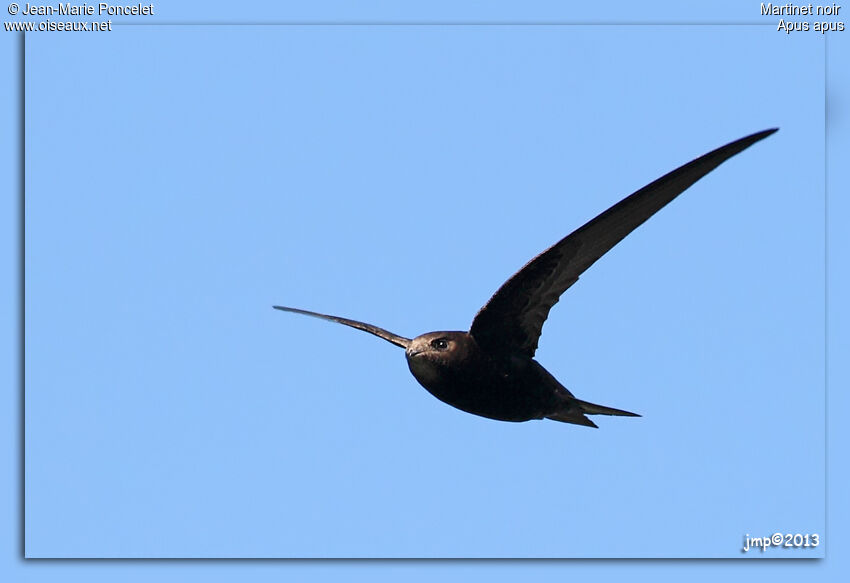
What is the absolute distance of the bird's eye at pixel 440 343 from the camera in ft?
36.1

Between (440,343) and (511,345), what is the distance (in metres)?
0.70

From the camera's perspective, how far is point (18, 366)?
12.9 metres

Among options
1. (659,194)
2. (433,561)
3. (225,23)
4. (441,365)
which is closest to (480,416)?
(441,365)

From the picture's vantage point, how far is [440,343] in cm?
1101

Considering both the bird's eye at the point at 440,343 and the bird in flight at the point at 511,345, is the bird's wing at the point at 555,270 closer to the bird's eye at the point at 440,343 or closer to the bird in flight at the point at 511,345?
the bird in flight at the point at 511,345

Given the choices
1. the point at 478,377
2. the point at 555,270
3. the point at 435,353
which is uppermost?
the point at 555,270

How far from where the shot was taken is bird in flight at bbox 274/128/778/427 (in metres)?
10.8

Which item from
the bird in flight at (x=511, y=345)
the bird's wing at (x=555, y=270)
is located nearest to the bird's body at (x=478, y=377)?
the bird in flight at (x=511, y=345)

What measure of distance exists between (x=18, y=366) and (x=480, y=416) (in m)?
4.71

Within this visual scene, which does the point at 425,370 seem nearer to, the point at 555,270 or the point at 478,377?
the point at 478,377

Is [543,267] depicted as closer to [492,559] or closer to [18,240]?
[492,559]

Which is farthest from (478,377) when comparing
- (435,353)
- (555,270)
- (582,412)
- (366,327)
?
(366,327)

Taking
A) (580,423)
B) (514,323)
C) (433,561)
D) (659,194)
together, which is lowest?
(433,561)

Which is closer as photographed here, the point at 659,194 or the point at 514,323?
the point at 659,194
